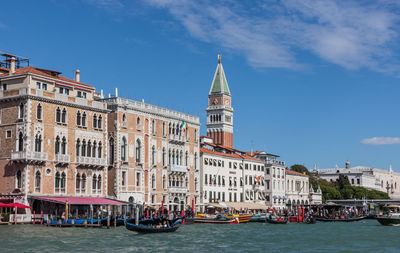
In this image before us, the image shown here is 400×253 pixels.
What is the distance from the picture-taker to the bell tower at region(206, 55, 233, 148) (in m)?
115

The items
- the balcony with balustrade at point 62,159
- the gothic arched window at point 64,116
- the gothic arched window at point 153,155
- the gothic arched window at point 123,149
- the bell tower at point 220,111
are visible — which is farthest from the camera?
the bell tower at point 220,111

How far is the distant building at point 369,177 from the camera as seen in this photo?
507ft

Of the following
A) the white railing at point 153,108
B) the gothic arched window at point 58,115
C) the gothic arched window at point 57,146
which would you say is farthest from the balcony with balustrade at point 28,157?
the white railing at point 153,108

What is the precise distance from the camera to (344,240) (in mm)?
43281

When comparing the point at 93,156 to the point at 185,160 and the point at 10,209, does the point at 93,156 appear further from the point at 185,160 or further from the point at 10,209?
the point at 185,160

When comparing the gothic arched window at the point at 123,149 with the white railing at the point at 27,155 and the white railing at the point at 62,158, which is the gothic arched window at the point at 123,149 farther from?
the white railing at the point at 27,155

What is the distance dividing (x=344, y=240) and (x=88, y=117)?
25.6 meters

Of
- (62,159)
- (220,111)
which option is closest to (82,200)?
(62,159)

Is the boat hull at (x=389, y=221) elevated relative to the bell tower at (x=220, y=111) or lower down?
lower down

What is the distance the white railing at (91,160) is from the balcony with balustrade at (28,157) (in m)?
4.44

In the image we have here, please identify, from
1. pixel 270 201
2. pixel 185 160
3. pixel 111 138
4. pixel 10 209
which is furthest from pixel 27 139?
pixel 270 201

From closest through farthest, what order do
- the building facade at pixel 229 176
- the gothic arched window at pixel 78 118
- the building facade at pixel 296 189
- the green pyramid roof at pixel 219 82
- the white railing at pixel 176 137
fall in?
1. the gothic arched window at pixel 78 118
2. the white railing at pixel 176 137
3. the building facade at pixel 229 176
4. the building facade at pixel 296 189
5. the green pyramid roof at pixel 219 82

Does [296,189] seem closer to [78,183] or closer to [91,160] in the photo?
[91,160]

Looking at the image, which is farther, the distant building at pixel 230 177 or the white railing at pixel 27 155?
the distant building at pixel 230 177
